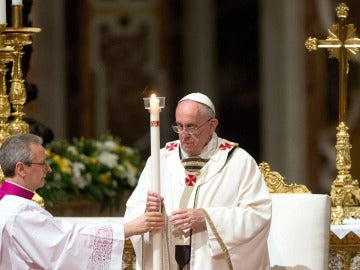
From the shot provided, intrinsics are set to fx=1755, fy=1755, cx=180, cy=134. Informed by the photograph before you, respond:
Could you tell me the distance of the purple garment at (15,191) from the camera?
8766 mm

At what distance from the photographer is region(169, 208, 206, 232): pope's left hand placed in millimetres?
8891

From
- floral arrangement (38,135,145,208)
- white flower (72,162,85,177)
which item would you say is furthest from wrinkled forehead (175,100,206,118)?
white flower (72,162,85,177)

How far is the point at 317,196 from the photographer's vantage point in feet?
31.0

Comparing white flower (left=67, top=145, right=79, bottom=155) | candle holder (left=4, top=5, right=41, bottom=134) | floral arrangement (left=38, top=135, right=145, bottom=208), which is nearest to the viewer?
candle holder (left=4, top=5, right=41, bottom=134)

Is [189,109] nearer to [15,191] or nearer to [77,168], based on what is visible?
[15,191]

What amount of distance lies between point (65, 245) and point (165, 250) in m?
0.57

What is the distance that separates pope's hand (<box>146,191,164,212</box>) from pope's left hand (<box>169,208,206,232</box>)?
18 cm

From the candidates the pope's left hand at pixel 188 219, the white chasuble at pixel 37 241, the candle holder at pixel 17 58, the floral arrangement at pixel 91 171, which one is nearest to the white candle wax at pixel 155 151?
the pope's left hand at pixel 188 219

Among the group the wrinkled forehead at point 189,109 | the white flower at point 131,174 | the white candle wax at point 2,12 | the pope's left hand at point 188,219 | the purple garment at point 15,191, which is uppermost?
the white candle wax at point 2,12

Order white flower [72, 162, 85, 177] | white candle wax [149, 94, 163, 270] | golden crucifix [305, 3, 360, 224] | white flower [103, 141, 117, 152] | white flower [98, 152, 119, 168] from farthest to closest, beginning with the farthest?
white flower [103, 141, 117, 152]
white flower [98, 152, 119, 168]
white flower [72, 162, 85, 177]
golden crucifix [305, 3, 360, 224]
white candle wax [149, 94, 163, 270]

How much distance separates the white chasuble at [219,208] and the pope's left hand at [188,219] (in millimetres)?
36

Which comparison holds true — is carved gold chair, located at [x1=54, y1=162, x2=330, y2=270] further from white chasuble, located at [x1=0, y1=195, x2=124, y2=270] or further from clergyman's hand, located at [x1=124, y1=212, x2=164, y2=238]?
white chasuble, located at [x1=0, y1=195, x2=124, y2=270]

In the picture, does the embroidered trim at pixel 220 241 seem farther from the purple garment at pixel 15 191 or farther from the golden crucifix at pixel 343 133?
the golden crucifix at pixel 343 133

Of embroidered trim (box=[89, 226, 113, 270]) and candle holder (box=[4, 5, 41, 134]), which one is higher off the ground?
candle holder (box=[4, 5, 41, 134])
